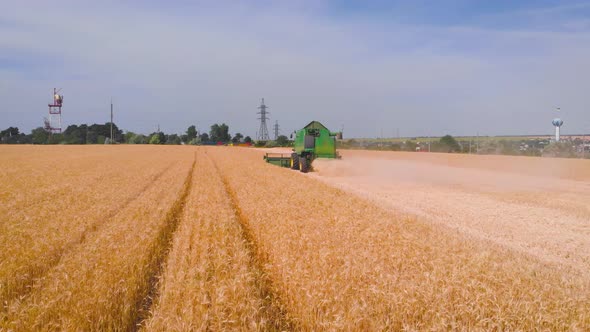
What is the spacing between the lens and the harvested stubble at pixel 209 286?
136 inches

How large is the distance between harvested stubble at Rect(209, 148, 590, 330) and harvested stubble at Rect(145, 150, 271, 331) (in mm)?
380

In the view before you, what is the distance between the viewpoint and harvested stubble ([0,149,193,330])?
11.5 ft

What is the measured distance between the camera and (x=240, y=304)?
12.1 feet

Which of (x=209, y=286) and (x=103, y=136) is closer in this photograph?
(x=209, y=286)

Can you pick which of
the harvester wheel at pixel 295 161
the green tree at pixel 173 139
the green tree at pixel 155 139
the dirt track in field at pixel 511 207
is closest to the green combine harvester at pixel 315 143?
the dirt track in field at pixel 511 207

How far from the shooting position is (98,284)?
421 cm

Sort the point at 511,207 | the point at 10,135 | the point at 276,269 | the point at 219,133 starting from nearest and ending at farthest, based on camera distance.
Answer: the point at 276,269 → the point at 511,207 → the point at 10,135 → the point at 219,133

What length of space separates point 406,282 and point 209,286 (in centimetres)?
215

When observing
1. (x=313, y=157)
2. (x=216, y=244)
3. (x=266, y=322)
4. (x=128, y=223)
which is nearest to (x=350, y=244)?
(x=216, y=244)

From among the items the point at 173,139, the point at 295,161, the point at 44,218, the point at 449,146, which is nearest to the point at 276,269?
the point at 44,218

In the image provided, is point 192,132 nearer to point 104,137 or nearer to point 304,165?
point 104,137

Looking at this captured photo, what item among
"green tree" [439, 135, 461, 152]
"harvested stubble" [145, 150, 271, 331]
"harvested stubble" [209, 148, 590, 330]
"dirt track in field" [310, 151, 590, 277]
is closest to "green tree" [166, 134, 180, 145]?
"green tree" [439, 135, 461, 152]

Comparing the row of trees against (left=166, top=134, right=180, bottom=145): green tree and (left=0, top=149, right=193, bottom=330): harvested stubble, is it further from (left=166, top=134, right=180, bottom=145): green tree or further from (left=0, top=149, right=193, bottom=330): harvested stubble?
(left=0, top=149, right=193, bottom=330): harvested stubble

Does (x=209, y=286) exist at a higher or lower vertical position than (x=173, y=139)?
lower
